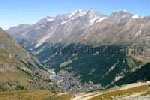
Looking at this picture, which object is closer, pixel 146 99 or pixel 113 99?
pixel 146 99

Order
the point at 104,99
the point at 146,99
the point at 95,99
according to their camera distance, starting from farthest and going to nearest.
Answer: the point at 95,99, the point at 104,99, the point at 146,99

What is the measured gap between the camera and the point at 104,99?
347 feet

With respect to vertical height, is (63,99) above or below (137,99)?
below

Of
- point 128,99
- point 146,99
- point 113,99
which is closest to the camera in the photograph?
point 146,99

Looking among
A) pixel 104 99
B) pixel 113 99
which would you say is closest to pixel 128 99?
pixel 113 99

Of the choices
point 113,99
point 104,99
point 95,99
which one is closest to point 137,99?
point 113,99

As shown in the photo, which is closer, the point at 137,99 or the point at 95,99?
the point at 137,99

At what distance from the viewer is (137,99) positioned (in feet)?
245

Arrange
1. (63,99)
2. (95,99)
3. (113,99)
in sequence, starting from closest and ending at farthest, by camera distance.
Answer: (113,99) < (95,99) < (63,99)

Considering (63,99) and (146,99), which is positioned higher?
(146,99)

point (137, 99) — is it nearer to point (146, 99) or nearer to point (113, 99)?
point (146, 99)

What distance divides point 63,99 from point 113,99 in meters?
86.0

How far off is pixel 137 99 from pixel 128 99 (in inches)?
222

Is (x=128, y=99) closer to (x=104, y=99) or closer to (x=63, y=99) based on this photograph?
(x=104, y=99)
